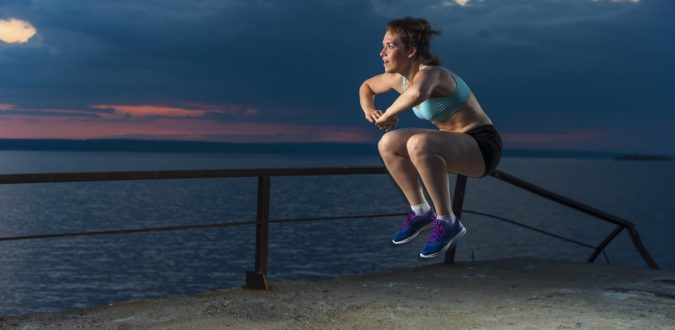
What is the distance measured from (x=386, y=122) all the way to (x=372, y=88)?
16.5 inches

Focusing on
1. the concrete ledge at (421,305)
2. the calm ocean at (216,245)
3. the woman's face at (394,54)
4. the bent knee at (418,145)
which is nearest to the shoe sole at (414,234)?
the bent knee at (418,145)

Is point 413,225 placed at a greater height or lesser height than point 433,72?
lesser

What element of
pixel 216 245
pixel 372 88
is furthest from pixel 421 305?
pixel 216 245

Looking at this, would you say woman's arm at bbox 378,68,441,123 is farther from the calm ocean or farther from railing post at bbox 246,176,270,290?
the calm ocean

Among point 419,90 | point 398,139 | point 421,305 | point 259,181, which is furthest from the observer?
point 259,181

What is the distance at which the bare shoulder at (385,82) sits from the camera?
366 centimetres

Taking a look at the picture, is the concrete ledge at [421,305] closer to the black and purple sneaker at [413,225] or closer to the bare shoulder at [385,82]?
the black and purple sneaker at [413,225]

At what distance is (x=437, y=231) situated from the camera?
3648 millimetres

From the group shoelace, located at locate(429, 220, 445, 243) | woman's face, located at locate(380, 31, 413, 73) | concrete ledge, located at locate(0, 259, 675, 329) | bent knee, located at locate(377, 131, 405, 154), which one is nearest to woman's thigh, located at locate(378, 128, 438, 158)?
bent knee, located at locate(377, 131, 405, 154)

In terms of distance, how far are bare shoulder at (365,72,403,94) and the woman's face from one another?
18 centimetres

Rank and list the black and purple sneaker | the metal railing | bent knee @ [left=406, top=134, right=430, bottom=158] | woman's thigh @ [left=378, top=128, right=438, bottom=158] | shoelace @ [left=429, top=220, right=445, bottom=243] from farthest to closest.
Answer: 1. the metal railing
2. the black and purple sneaker
3. shoelace @ [left=429, top=220, right=445, bottom=243]
4. woman's thigh @ [left=378, top=128, right=438, bottom=158]
5. bent knee @ [left=406, top=134, right=430, bottom=158]

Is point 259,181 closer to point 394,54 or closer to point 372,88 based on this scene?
point 372,88

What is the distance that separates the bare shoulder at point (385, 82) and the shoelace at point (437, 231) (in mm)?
647

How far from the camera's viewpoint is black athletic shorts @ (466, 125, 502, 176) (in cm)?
352
